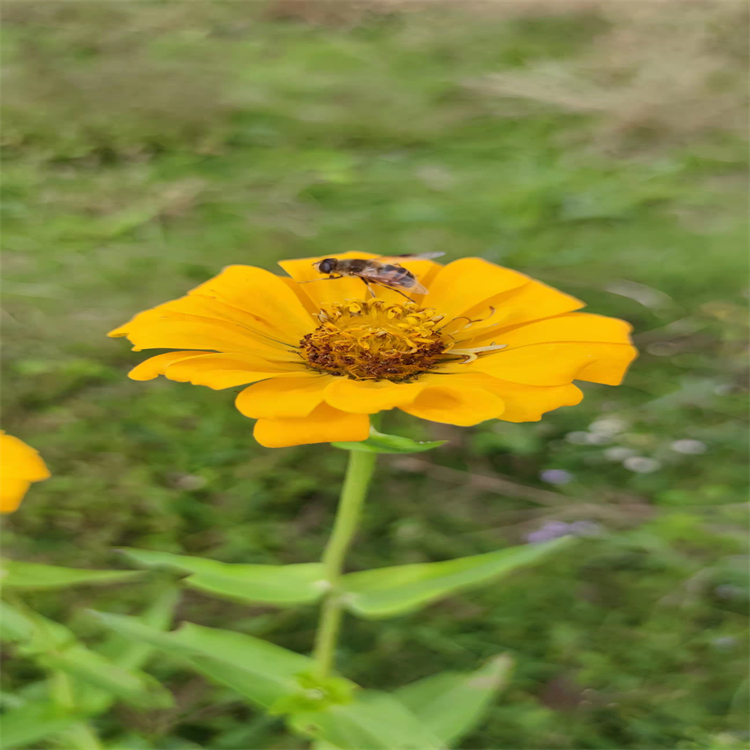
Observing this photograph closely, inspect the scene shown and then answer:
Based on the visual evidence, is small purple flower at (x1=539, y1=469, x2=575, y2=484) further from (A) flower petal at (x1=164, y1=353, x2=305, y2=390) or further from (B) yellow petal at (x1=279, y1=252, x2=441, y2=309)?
(A) flower petal at (x1=164, y1=353, x2=305, y2=390)

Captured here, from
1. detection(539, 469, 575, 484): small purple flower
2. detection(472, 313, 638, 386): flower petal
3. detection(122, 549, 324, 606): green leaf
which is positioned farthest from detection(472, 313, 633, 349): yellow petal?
detection(539, 469, 575, 484): small purple flower

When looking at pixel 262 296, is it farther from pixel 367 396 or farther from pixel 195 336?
pixel 367 396

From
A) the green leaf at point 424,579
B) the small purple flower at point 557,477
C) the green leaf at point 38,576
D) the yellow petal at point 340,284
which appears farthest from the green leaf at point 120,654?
the small purple flower at point 557,477

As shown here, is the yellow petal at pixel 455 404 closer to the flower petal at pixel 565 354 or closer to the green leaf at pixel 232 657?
the flower petal at pixel 565 354

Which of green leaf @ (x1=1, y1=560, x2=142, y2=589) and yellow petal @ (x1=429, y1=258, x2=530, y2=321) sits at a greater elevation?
yellow petal @ (x1=429, y1=258, x2=530, y2=321)

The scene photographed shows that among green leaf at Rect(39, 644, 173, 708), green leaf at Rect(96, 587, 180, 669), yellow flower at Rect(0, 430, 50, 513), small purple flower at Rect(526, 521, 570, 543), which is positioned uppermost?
yellow flower at Rect(0, 430, 50, 513)
